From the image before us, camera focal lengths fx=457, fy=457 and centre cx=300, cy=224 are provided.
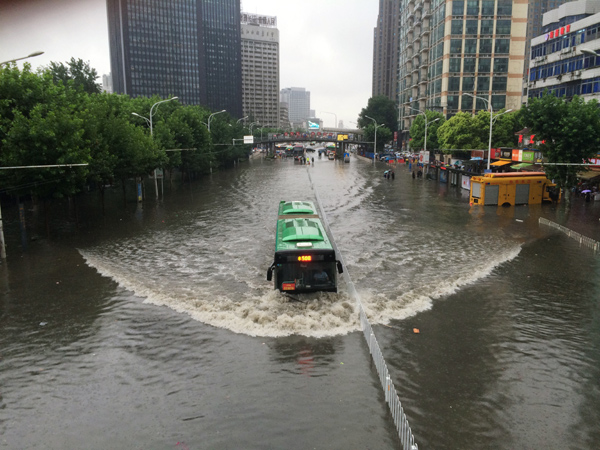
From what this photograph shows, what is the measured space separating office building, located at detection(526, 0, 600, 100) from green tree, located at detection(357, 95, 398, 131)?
3183 inches

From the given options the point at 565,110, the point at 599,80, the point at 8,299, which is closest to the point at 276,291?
the point at 8,299

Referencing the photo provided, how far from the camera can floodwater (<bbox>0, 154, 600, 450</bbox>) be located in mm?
9883

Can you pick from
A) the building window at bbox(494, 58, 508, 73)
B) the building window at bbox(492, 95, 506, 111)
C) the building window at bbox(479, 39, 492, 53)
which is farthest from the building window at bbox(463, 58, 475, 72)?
the building window at bbox(492, 95, 506, 111)

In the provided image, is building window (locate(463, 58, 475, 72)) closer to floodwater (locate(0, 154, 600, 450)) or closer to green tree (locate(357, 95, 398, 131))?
green tree (locate(357, 95, 398, 131))

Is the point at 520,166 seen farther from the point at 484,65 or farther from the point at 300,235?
the point at 484,65

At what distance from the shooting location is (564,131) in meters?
36.5

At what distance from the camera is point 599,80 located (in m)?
46.8

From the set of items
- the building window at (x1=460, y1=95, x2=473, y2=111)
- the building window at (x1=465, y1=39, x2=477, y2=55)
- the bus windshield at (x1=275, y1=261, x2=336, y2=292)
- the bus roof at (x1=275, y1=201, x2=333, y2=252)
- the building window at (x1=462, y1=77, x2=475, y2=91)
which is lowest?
the bus windshield at (x1=275, y1=261, x2=336, y2=292)

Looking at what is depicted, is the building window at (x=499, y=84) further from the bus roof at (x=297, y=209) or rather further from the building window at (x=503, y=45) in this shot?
the bus roof at (x=297, y=209)

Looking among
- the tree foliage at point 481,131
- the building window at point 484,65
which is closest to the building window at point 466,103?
the building window at point 484,65

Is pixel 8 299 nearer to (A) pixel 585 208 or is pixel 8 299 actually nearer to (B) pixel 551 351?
(B) pixel 551 351

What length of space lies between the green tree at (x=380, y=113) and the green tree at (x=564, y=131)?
109 meters

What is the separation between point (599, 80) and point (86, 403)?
54197 mm

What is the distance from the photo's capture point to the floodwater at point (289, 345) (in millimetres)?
9883
